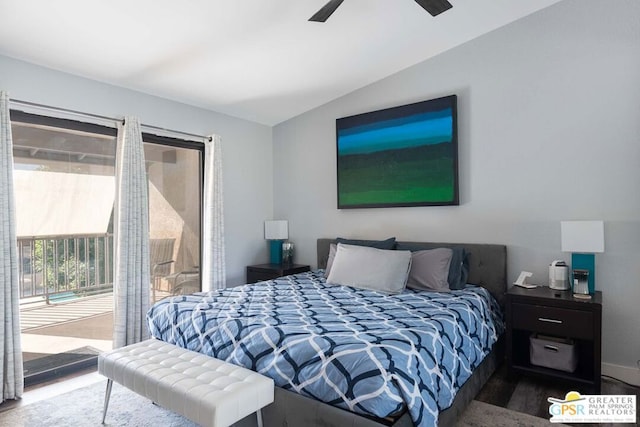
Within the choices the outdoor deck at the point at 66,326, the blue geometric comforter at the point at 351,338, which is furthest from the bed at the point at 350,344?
the outdoor deck at the point at 66,326

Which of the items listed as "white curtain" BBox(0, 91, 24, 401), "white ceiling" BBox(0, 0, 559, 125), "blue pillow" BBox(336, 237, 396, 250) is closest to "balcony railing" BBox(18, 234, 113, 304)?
"white curtain" BBox(0, 91, 24, 401)

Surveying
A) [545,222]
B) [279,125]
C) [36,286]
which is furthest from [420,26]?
[36,286]

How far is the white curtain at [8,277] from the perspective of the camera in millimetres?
2650

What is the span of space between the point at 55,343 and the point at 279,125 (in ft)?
10.6

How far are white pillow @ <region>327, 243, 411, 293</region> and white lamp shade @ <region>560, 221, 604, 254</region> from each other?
3.70 ft

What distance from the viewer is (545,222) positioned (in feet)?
10.2

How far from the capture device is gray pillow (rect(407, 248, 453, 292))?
3.11 metres

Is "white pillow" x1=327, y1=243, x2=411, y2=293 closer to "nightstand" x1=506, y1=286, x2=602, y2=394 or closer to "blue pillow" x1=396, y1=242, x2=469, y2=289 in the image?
"blue pillow" x1=396, y1=242, x2=469, y2=289

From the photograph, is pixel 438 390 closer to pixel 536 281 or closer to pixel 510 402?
pixel 510 402

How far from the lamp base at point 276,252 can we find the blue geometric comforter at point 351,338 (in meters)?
1.53

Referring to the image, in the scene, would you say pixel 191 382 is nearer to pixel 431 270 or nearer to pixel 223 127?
pixel 431 270

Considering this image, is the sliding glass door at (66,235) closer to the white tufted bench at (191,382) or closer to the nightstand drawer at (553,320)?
the white tufted bench at (191,382)

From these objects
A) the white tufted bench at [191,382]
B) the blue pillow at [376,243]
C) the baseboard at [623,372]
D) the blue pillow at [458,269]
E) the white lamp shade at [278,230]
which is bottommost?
the baseboard at [623,372]

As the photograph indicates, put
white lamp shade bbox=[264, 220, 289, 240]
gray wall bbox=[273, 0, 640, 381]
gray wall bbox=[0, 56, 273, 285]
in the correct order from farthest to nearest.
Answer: white lamp shade bbox=[264, 220, 289, 240] → gray wall bbox=[0, 56, 273, 285] → gray wall bbox=[273, 0, 640, 381]
